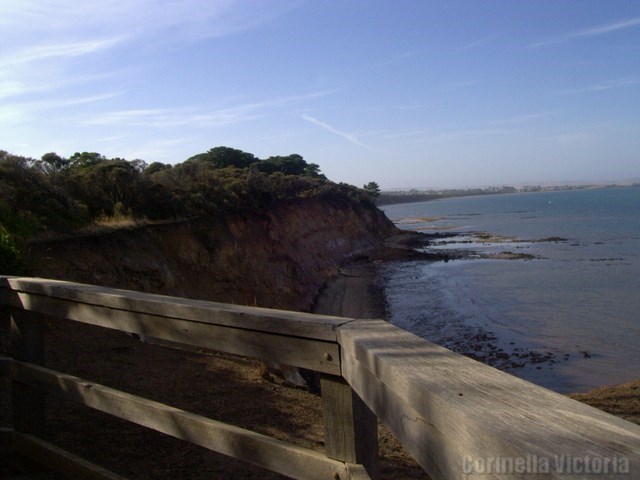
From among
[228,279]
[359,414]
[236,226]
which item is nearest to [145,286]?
[228,279]

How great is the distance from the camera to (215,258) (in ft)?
75.5

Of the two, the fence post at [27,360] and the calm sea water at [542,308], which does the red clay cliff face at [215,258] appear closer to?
the calm sea water at [542,308]

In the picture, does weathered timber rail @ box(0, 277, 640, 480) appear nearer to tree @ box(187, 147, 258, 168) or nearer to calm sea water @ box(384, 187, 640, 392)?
calm sea water @ box(384, 187, 640, 392)

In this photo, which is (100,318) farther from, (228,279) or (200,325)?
(228,279)

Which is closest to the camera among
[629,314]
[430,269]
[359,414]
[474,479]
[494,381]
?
[474,479]

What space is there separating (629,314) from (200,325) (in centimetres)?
2553

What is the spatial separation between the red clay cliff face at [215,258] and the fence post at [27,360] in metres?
6.19

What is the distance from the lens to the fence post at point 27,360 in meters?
3.92

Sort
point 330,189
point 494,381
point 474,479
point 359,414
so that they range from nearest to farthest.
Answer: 1. point 474,479
2. point 494,381
3. point 359,414
4. point 330,189

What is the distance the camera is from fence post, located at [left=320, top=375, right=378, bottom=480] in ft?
7.03

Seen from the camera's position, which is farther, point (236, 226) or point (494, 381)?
point (236, 226)

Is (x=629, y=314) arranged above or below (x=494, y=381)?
below

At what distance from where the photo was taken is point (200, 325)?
108 inches

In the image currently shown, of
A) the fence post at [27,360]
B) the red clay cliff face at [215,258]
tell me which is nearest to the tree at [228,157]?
the red clay cliff face at [215,258]
